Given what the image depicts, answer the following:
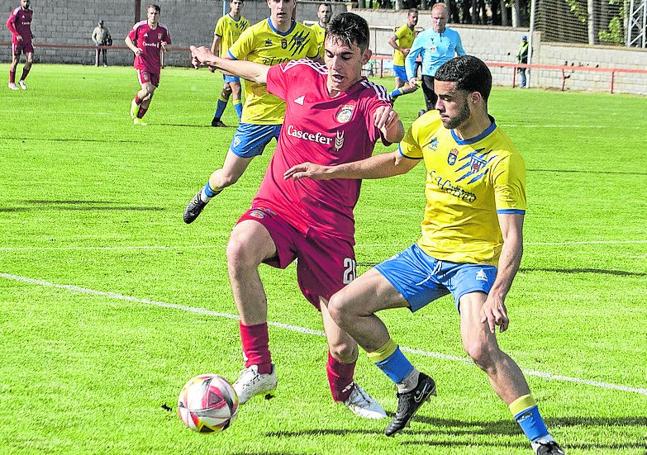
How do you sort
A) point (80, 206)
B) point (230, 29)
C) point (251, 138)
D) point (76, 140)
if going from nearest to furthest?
point (251, 138)
point (80, 206)
point (76, 140)
point (230, 29)

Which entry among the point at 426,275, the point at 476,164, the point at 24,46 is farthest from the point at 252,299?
the point at 24,46

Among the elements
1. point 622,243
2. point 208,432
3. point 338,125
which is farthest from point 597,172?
point 208,432

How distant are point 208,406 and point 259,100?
21.7 feet

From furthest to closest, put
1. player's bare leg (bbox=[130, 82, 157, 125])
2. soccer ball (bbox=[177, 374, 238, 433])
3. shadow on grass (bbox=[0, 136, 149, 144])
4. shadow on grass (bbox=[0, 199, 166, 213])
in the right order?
player's bare leg (bbox=[130, 82, 157, 125]) < shadow on grass (bbox=[0, 136, 149, 144]) < shadow on grass (bbox=[0, 199, 166, 213]) < soccer ball (bbox=[177, 374, 238, 433])

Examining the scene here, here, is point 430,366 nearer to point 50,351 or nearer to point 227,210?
point 50,351

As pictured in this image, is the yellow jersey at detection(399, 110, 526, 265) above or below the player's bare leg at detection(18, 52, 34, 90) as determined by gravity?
above

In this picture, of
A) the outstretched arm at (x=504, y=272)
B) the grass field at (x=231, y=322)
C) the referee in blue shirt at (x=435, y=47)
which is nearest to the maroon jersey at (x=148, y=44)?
the referee in blue shirt at (x=435, y=47)

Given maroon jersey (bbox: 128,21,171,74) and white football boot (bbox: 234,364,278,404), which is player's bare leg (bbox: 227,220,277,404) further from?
maroon jersey (bbox: 128,21,171,74)

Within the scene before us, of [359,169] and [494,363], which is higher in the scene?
[359,169]

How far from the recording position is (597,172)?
19.2 m

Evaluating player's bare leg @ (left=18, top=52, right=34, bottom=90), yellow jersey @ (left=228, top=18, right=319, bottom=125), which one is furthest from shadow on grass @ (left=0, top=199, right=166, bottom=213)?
player's bare leg @ (left=18, top=52, right=34, bottom=90)

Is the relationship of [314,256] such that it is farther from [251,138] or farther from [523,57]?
[523,57]

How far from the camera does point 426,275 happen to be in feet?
20.0

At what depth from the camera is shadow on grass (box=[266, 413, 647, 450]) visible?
19.7ft
